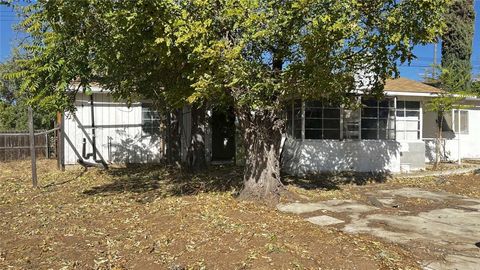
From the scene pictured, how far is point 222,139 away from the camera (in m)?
17.0

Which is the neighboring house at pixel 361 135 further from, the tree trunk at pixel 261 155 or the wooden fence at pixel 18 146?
the wooden fence at pixel 18 146

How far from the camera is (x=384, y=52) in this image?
7988 mm

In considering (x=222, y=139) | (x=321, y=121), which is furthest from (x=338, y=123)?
(x=222, y=139)

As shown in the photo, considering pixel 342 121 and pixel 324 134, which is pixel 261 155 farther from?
pixel 342 121

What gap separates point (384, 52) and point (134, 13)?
4282mm

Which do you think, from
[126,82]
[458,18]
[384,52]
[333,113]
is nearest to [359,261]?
[384,52]

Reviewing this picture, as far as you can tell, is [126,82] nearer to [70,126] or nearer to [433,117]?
[70,126]

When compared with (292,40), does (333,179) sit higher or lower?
lower

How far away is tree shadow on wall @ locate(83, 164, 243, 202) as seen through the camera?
1029 cm

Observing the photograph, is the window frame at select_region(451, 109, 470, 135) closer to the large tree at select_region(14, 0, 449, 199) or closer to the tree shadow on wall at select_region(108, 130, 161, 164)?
the large tree at select_region(14, 0, 449, 199)

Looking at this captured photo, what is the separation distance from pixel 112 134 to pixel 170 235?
10373 millimetres

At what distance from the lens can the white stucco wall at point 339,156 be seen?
45.0ft

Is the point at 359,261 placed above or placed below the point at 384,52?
below

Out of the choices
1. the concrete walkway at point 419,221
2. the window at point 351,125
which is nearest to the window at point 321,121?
the window at point 351,125
